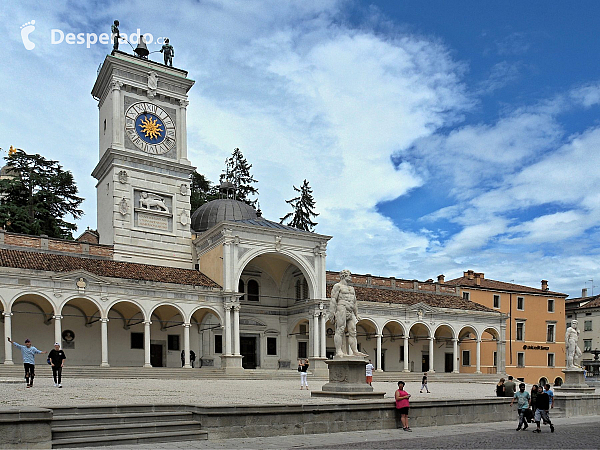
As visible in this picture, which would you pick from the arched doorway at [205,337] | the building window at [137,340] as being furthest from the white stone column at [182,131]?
the building window at [137,340]

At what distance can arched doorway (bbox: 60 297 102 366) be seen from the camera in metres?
32.9

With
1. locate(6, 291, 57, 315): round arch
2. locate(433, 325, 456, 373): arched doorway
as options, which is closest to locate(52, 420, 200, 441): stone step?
locate(6, 291, 57, 315): round arch

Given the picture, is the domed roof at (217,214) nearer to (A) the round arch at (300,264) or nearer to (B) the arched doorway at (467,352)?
(A) the round arch at (300,264)

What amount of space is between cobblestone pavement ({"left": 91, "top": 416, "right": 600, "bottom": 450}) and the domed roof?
103 feet

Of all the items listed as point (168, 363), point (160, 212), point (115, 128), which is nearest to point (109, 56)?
point (115, 128)

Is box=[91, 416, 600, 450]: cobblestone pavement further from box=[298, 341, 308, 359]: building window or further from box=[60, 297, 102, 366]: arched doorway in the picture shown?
box=[298, 341, 308, 359]: building window

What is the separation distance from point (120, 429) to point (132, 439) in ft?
1.24

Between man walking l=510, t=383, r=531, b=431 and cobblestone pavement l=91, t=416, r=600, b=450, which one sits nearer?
cobblestone pavement l=91, t=416, r=600, b=450

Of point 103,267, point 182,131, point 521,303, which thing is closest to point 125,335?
point 103,267

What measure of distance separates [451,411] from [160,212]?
27153 mm

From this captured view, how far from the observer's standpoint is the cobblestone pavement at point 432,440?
1118 centimetres

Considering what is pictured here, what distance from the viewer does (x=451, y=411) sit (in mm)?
15539

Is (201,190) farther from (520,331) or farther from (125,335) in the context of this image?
(520,331)

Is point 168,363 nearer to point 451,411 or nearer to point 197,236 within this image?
point 197,236
